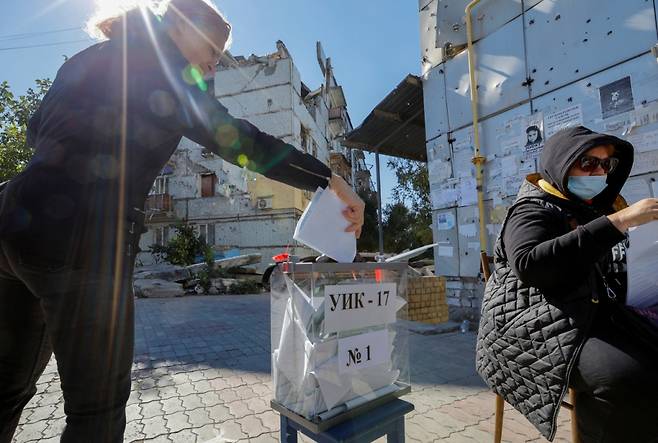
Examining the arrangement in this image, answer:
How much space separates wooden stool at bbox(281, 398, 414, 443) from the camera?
44.1 inches

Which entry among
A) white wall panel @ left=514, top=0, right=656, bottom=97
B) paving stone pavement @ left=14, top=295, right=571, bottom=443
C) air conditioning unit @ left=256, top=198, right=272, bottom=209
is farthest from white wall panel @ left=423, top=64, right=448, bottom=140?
air conditioning unit @ left=256, top=198, right=272, bottom=209

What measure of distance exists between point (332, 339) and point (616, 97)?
12.8ft

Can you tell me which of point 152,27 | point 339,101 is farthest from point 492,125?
point 339,101

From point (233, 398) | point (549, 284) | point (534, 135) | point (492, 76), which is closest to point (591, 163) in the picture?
point (549, 284)

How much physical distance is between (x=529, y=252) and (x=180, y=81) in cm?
129

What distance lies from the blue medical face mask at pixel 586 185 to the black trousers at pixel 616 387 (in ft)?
1.90

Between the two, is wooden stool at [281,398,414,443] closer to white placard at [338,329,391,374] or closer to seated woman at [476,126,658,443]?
white placard at [338,329,391,374]

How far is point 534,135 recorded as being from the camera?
4.20 metres

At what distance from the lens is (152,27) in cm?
113

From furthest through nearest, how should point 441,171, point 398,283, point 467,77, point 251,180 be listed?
point 251,180, point 441,171, point 467,77, point 398,283

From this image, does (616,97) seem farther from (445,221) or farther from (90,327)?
(90,327)

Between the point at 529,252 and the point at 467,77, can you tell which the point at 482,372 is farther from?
the point at 467,77

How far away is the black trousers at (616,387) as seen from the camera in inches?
45.3

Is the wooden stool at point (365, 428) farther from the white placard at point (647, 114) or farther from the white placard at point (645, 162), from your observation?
the white placard at point (647, 114)
